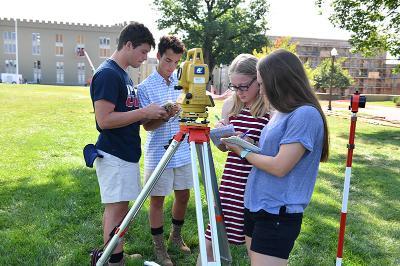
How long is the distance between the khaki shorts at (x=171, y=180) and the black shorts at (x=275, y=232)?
1.41 meters

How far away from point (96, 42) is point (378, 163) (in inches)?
2586

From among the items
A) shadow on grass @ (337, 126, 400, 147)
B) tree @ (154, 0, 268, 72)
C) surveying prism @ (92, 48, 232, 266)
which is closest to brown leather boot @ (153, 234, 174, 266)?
surveying prism @ (92, 48, 232, 266)

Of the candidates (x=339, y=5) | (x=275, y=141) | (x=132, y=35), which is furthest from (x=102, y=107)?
(x=339, y=5)

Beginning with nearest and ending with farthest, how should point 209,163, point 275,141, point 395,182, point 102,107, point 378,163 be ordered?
point 275,141
point 209,163
point 102,107
point 395,182
point 378,163

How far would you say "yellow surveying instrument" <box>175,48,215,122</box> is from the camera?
230 cm

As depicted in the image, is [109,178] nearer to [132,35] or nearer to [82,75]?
[132,35]

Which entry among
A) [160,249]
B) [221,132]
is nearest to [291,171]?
[221,132]

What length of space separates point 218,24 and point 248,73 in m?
43.2

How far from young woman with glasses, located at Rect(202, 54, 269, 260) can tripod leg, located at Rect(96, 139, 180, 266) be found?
46 cm

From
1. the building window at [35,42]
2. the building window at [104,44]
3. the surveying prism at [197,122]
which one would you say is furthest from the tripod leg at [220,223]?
the building window at [35,42]

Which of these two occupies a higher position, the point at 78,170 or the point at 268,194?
the point at 268,194

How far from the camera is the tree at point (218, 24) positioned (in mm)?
45094

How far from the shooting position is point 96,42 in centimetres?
6881

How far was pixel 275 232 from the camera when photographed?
2.17 m
